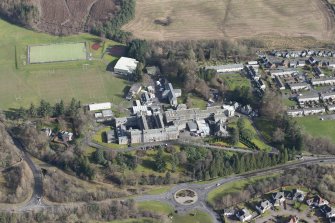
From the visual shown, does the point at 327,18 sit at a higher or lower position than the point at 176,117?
higher

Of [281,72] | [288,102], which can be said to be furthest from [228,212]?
[281,72]

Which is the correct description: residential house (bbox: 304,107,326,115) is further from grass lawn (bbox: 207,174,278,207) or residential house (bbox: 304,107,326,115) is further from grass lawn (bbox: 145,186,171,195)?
grass lawn (bbox: 145,186,171,195)

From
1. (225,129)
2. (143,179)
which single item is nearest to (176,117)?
(225,129)

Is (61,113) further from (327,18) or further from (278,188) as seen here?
(327,18)

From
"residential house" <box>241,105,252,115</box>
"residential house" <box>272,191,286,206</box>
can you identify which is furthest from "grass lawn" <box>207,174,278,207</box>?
"residential house" <box>241,105,252,115</box>

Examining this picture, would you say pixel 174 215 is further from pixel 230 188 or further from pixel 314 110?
pixel 314 110

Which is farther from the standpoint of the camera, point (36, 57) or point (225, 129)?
point (36, 57)
